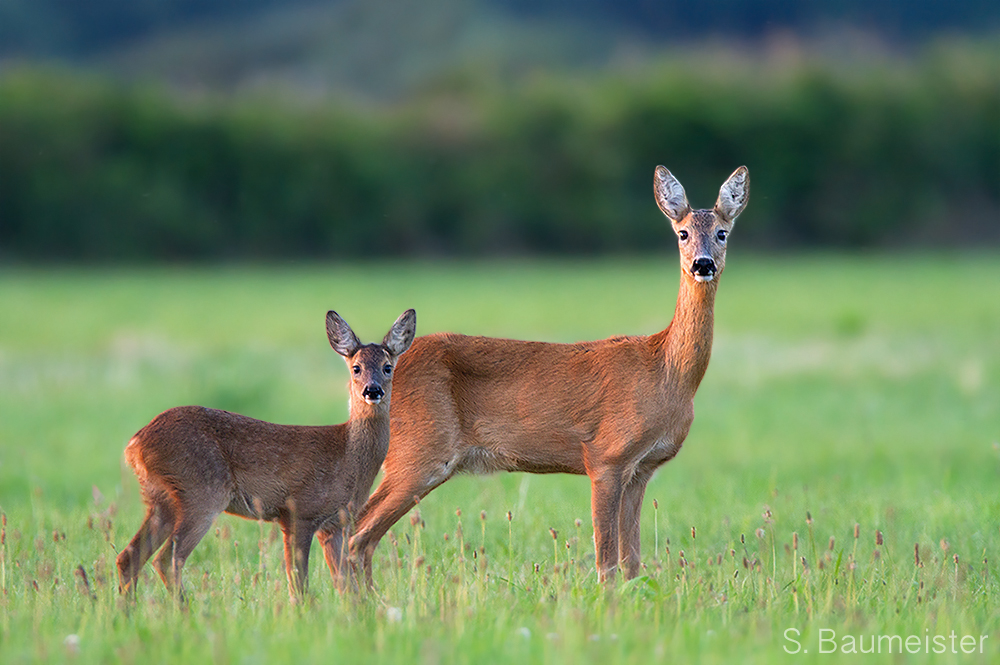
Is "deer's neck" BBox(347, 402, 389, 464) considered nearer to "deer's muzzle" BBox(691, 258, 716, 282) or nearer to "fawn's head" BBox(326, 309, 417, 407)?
"fawn's head" BBox(326, 309, 417, 407)

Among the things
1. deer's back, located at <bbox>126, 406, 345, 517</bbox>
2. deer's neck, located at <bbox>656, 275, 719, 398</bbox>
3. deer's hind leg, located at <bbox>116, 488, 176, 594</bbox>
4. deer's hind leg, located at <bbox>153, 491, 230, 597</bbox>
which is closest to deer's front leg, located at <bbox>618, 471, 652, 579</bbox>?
deer's neck, located at <bbox>656, 275, 719, 398</bbox>

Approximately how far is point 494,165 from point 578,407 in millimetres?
46995

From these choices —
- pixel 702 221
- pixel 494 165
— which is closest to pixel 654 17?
pixel 494 165

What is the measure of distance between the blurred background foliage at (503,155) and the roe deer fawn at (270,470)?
3777 centimetres

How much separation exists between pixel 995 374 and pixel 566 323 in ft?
30.8

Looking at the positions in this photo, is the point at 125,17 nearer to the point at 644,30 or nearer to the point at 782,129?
the point at 644,30

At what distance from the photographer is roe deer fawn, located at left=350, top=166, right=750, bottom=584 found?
252 inches

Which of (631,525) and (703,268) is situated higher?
(703,268)

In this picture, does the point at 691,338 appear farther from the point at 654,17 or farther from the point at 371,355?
the point at 654,17

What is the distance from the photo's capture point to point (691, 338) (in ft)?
21.5

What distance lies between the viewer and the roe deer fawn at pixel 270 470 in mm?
5895

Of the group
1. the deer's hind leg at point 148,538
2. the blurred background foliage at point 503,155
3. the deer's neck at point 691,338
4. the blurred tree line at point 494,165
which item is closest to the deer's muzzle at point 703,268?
the deer's neck at point 691,338

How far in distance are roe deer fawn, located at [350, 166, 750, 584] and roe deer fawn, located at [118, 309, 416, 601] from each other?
0.19 metres

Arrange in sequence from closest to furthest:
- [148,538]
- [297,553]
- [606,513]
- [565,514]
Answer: [148,538]
[297,553]
[606,513]
[565,514]
